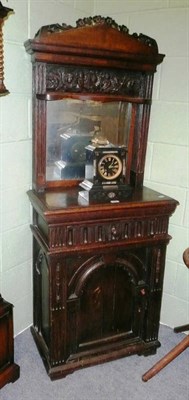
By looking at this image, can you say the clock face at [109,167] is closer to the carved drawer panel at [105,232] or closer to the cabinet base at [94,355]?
Result: the carved drawer panel at [105,232]

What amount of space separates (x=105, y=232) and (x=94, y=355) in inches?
30.0

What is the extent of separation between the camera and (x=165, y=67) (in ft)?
6.92

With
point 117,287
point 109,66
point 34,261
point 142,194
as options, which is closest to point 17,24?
point 109,66

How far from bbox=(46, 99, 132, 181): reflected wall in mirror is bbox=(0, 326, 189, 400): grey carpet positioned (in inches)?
44.0

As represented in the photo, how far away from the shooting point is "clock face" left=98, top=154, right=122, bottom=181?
1.89 m

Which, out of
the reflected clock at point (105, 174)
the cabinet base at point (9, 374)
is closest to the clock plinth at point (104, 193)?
the reflected clock at point (105, 174)

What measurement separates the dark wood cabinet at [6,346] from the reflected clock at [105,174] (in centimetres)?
71

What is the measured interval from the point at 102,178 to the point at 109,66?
2.02 feet

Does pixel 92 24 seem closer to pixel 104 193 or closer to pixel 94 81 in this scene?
pixel 94 81

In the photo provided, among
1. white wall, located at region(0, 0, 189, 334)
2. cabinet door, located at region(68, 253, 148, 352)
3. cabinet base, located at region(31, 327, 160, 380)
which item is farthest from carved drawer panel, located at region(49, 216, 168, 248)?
cabinet base, located at region(31, 327, 160, 380)

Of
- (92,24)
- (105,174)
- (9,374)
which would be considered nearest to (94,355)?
(9,374)

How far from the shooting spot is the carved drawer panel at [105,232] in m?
1.73

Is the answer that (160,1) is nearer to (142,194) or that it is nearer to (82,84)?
(82,84)

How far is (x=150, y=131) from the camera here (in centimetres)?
225
